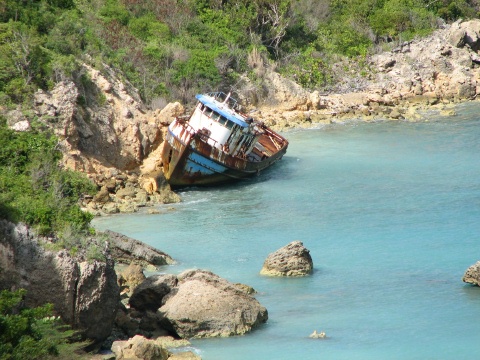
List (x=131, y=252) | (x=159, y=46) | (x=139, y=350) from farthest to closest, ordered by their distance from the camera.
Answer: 1. (x=159, y=46)
2. (x=131, y=252)
3. (x=139, y=350)

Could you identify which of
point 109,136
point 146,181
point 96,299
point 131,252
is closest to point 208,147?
point 146,181

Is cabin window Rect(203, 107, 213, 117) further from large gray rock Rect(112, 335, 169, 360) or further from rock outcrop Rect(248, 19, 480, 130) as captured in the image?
large gray rock Rect(112, 335, 169, 360)

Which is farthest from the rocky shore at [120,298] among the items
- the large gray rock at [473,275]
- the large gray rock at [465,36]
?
the large gray rock at [465,36]

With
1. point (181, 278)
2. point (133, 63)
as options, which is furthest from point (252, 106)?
point (181, 278)

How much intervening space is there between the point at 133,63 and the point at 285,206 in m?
16.0

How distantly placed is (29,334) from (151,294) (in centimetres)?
466

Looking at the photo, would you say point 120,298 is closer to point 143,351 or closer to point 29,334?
point 143,351

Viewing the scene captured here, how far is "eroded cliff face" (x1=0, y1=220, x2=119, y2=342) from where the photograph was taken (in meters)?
15.9

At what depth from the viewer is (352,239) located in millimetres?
26516

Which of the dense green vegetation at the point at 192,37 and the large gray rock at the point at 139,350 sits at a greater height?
the dense green vegetation at the point at 192,37

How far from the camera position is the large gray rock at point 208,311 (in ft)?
59.9

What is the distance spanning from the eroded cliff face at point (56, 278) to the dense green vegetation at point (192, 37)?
15612mm

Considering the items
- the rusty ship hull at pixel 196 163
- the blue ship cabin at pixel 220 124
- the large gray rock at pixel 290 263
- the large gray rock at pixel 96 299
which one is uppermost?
the blue ship cabin at pixel 220 124

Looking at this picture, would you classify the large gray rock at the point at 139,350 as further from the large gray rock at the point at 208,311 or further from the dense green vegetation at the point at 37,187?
the dense green vegetation at the point at 37,187
